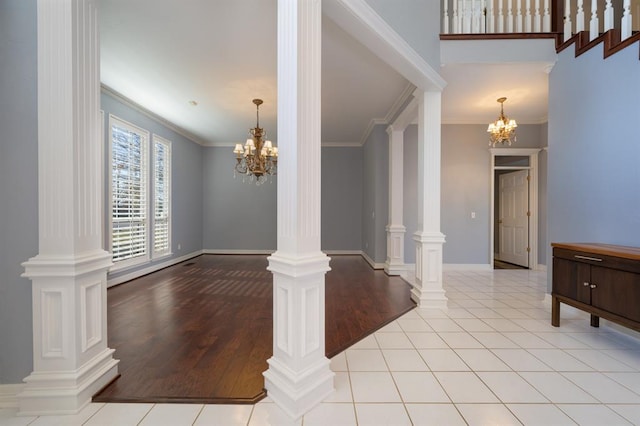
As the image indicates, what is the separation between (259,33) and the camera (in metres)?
2.80

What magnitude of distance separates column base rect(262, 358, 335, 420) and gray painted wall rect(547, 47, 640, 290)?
3.03 meters

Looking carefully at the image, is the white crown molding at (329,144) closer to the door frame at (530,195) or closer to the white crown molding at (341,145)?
the white crown molding at (341,145)

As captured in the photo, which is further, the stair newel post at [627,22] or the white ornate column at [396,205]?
the white ornate column at [396,205]

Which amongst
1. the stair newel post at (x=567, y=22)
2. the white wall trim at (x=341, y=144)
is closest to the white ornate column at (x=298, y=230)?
the stair newel post at (x=567, y=22)

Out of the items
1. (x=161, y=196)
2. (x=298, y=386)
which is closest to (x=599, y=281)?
(x=298, y=386)

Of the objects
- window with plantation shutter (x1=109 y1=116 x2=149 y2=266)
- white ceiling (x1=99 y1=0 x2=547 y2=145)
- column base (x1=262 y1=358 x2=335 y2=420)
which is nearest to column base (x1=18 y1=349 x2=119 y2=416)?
column base (x1=262 y1=358 x2=335 y2=420)

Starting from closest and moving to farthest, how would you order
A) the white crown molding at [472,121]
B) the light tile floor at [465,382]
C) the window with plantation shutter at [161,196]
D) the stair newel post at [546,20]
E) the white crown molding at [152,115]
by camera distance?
the light tile floor at [465,382] < the stair newel post at [546,20] < the white crown molding at [152,115] < the window with plantation shutter at [161,196] < the white crown molding at [472,121]

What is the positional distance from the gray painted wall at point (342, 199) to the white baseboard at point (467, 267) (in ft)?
7.88

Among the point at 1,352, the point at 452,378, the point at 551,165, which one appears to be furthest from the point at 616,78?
the point at 1,352

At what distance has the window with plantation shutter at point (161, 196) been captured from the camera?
5266 mm

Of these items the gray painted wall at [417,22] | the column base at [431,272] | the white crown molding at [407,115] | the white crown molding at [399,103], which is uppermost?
the gray painted wall at [417,22]

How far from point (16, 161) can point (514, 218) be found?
24.9 ft

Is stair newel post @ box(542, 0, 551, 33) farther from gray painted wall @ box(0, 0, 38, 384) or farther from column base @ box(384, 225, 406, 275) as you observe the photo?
gray painted wall @ box(0, 0, 38, 384)

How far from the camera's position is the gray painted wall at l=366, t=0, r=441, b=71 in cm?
259
